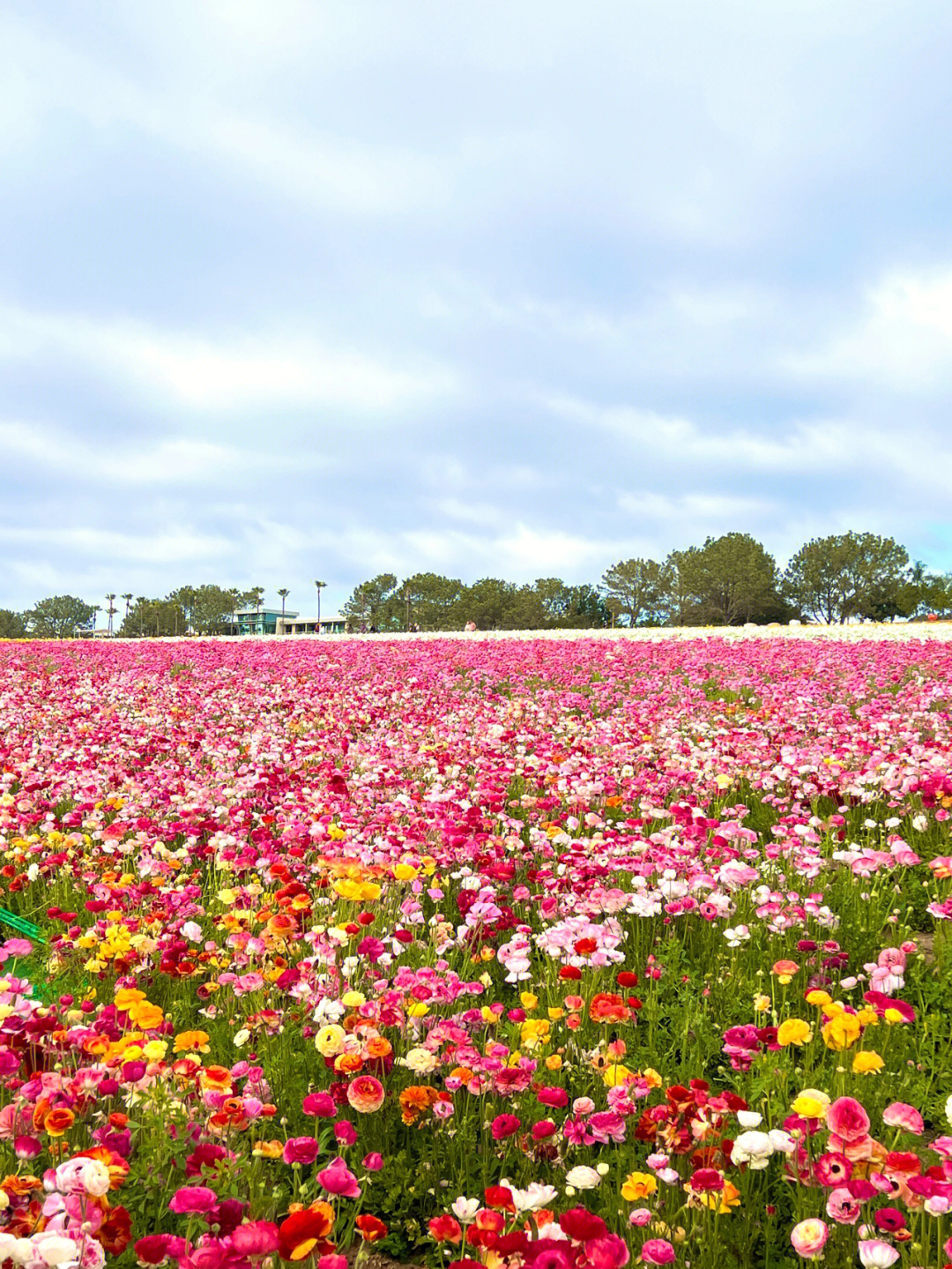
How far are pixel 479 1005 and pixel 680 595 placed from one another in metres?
103

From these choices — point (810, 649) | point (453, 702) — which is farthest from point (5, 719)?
point (810, 649)

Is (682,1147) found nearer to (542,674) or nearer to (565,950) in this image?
(565,950)

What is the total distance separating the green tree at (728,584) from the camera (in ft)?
315

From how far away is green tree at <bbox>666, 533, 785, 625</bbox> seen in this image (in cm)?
9600

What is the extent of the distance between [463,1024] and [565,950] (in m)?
0.66

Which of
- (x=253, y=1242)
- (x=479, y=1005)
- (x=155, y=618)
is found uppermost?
(x=155, y=618)

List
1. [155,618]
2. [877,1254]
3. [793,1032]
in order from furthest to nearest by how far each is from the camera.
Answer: [155,618] < [793,1032] < [877,1254]

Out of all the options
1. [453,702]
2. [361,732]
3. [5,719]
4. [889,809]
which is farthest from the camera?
[453,702]

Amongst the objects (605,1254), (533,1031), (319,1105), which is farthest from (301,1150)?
(533,1031)

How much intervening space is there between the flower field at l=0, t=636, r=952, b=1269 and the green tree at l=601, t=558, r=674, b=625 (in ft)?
335

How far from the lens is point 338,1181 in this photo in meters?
1.96

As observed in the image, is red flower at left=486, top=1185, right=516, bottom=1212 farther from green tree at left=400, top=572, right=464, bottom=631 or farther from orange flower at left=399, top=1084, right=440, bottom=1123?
green tree at left=400, top=572, right=464, bottom=631

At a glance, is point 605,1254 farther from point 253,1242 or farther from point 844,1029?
point 844,1029

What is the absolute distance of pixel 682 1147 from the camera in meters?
2.38
